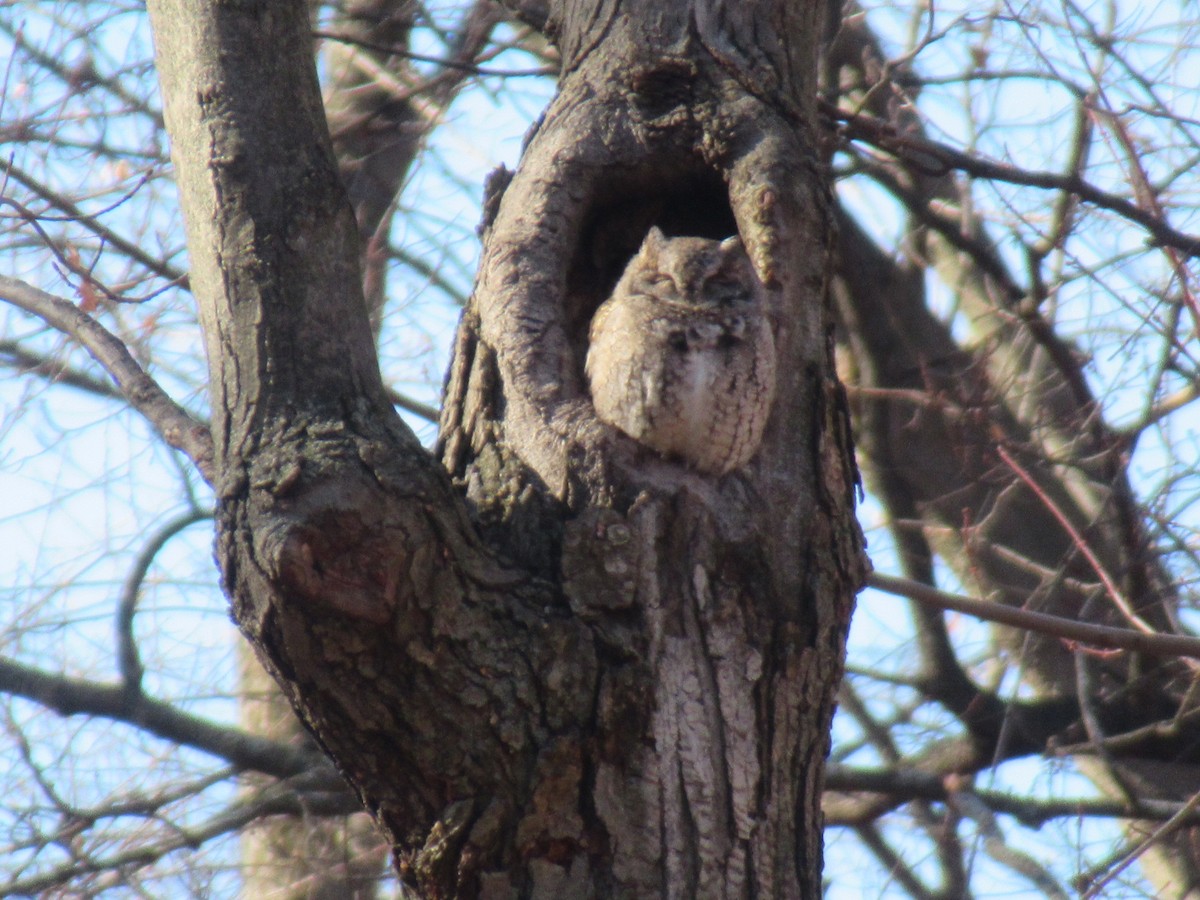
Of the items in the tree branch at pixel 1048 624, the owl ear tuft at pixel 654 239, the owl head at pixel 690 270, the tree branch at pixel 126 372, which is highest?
the owl ear tuft at pixel 654 239

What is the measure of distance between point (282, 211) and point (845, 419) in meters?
1.15

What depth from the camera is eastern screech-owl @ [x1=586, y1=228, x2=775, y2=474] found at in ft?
7.86

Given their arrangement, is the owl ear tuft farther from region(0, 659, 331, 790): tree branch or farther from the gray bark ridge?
region(0, 659, 331, 790): tree branch

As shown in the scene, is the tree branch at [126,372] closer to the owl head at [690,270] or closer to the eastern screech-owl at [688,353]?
the eastern screech-owl at [688,353]

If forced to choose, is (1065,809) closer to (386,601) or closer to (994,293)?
(994,293)

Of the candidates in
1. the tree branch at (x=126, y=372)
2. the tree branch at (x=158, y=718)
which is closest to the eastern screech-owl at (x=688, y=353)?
the tree branch at (x=126, y=372)

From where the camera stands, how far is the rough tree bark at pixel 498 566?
1.80 metres

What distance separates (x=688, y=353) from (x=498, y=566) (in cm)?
115

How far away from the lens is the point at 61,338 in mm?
4539

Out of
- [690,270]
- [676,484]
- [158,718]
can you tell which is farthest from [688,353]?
[158,718]

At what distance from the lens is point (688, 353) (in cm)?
296

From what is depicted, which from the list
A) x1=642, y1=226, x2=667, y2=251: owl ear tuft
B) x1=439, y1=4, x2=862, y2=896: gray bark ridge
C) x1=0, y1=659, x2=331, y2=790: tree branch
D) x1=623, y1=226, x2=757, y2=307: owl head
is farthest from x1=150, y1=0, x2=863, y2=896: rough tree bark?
x1=0, y1=659, x2=331, y2=790: tree branch

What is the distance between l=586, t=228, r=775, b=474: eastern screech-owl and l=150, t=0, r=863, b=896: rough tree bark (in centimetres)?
8

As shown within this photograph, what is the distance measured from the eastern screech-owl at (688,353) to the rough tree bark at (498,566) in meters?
0.08
